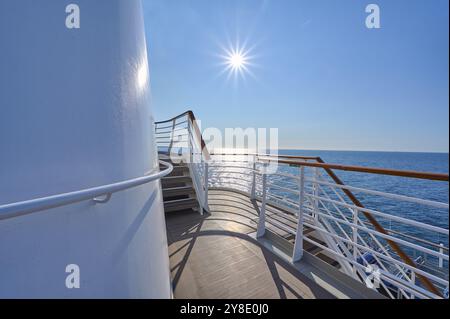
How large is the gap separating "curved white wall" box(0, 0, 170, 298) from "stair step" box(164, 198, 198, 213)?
6.31ft

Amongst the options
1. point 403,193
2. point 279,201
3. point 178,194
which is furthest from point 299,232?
point 403,193

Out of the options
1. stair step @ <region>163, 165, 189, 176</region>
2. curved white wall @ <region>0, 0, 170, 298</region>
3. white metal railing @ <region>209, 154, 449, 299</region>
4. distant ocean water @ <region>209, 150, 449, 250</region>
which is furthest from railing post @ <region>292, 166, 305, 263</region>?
stair step @ <region>163, 165, 189, 176</region>

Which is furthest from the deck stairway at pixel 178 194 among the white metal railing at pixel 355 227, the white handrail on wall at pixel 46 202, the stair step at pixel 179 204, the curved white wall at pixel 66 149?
the white handrail on wall at pixel 46 202

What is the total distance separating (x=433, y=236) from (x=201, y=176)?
32.2 feet

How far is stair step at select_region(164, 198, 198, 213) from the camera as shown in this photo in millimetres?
2725

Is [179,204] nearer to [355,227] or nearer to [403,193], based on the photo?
[355,227]

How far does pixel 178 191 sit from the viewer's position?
2.91 metres

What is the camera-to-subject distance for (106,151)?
2.31 feet

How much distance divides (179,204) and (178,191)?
0.21 metres

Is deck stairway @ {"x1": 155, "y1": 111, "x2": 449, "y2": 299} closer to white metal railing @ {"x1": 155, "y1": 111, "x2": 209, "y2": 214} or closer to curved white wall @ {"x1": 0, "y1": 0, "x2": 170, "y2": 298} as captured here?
white metal railing @ {"x1": 155, "y1": 111, "x2": 209, "y2": 214}

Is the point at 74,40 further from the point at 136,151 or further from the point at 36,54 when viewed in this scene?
the point at 136,151

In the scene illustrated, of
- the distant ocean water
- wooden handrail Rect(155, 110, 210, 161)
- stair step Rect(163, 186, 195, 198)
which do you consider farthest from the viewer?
the distant ocean water
